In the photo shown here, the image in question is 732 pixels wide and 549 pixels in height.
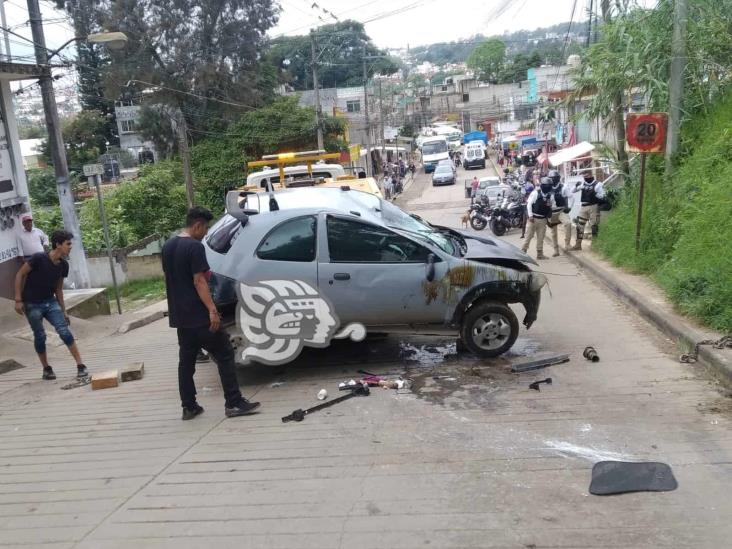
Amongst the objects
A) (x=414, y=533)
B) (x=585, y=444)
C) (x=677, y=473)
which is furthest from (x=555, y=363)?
(x=414, y=533)

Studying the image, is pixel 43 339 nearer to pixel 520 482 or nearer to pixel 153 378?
pixel 153 378

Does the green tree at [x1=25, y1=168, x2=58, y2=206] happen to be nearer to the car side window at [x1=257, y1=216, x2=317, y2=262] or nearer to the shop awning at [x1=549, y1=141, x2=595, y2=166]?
the shop awning at [x1=549, y1=141, x2=595, y2=166]

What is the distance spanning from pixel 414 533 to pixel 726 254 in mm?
5982

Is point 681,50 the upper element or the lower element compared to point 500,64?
lower

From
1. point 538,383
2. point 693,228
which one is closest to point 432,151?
point 693,228

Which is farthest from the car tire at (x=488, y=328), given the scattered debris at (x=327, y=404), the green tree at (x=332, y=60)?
the green tree at (x=332, y=60)

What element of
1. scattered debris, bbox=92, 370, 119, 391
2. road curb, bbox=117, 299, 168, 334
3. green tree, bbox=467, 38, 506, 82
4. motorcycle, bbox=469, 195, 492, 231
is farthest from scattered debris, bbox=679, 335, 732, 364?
green tree, bbox=467, 38, 506, 82

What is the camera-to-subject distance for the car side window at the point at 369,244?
680 centimetres

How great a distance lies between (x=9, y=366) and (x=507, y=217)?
1558 centimetres

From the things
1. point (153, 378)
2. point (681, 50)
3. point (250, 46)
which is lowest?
point (153, 378)

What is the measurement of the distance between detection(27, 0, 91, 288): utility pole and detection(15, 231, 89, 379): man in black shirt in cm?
611

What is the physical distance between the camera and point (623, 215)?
14.1 meters

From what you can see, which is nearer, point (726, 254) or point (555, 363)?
point (555, 363)

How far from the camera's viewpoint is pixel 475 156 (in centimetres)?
6003
